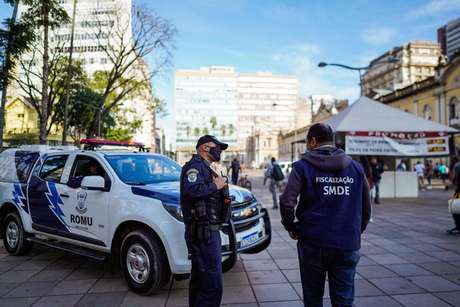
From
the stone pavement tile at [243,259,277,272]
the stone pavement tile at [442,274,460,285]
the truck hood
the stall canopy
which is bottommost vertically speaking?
the stone pavement tile at [243,259,277,272]

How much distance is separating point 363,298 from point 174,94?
309ft

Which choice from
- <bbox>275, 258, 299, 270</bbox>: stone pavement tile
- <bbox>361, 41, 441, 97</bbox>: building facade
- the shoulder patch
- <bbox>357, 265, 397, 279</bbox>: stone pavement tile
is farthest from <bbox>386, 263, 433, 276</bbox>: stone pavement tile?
<bbox>361, 41, 441, 97</bbox>: building facade

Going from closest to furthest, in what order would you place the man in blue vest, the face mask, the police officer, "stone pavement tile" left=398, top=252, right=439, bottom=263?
the man in blue vest
the police officer
the face mask
"stone pavement tile" left=398, top=252, right=439, bottom=263

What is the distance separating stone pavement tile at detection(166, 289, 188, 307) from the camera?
413 cm

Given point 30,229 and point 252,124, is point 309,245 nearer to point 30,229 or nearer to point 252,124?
point 30,229

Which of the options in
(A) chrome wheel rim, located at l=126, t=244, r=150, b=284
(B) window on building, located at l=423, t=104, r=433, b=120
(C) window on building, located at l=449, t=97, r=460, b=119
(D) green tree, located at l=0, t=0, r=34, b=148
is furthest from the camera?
(B) window on building, located at l=423, t=104, r=433, b=120

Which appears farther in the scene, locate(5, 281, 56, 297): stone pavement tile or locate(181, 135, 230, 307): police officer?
locate(5, 281, 56, 297): stone pavement tile

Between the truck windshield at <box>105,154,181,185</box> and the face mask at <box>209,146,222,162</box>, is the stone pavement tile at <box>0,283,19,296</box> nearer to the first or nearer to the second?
the truck windshield at <box>105,154,181,185</box>

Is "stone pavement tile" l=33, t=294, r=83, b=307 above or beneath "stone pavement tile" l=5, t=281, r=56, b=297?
above

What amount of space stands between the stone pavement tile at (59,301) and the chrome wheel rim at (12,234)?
245 cm

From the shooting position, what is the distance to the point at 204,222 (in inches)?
126

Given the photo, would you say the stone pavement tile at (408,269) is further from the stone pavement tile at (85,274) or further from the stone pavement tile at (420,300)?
the stone pavement tile at (85,274)

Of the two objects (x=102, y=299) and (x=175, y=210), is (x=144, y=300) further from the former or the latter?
(x=175, y=210)

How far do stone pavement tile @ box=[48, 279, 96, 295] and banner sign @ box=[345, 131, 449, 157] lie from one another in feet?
36.8
